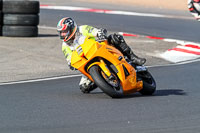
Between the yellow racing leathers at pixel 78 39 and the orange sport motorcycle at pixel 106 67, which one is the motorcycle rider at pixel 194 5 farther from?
the orange sport motorcycle at pixel 106 67

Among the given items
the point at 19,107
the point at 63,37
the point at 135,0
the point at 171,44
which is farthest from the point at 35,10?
the point at 135,0

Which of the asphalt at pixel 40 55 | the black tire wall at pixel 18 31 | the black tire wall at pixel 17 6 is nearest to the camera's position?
the asphalt at pixel 40 55

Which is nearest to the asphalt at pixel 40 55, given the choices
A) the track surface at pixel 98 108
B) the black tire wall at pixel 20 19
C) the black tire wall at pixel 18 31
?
the black tire wall at pixel 18 31

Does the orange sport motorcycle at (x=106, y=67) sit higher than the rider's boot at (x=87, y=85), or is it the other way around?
the orange sport motorcycle at (x=106, y=67)

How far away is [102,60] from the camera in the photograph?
288 inches

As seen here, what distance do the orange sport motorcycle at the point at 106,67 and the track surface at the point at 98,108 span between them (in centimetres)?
21

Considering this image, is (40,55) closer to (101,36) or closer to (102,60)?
(101,36)

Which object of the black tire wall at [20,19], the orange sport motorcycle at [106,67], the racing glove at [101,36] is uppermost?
the racing glove at [101,36]

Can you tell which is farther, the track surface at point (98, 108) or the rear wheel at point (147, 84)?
the rear wheel at point (147, 84)

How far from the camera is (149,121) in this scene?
5.93 m

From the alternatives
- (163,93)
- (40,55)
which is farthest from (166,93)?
(40,55)

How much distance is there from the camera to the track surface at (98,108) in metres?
5.64

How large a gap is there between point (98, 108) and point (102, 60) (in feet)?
2.86

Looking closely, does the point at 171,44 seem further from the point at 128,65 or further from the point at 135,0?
the point at 135,0
